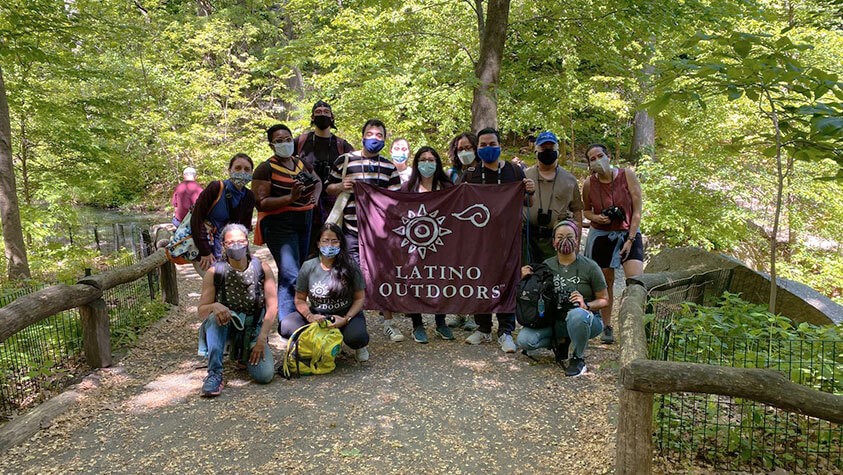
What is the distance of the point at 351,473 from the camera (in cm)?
317

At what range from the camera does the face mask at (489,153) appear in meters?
5.20

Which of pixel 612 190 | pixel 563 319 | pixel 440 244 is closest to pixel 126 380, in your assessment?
pixel 440 244

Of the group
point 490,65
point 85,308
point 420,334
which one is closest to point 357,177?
point 420,334

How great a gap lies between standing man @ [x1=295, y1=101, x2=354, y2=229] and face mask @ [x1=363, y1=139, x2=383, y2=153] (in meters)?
0.47

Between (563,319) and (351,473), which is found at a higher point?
(563,319)

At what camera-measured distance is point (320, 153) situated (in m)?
5.70

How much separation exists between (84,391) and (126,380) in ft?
1.28

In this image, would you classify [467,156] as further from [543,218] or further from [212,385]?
[212,385]

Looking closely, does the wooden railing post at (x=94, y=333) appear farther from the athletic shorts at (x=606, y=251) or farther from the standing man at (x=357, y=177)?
the athletic shorts at (x=606, y=251)

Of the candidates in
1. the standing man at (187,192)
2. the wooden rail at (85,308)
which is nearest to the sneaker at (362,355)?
the wooden rail at (85,308)

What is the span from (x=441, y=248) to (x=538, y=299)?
1.25 m

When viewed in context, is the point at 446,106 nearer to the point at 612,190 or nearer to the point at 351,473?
the point at 612,190

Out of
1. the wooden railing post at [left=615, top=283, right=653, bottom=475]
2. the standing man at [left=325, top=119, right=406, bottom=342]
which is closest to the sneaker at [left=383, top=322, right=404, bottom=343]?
the standing man at [left=325, top=119, right=406, bottom=342]

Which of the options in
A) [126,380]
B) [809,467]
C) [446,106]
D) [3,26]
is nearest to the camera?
[809,467]
